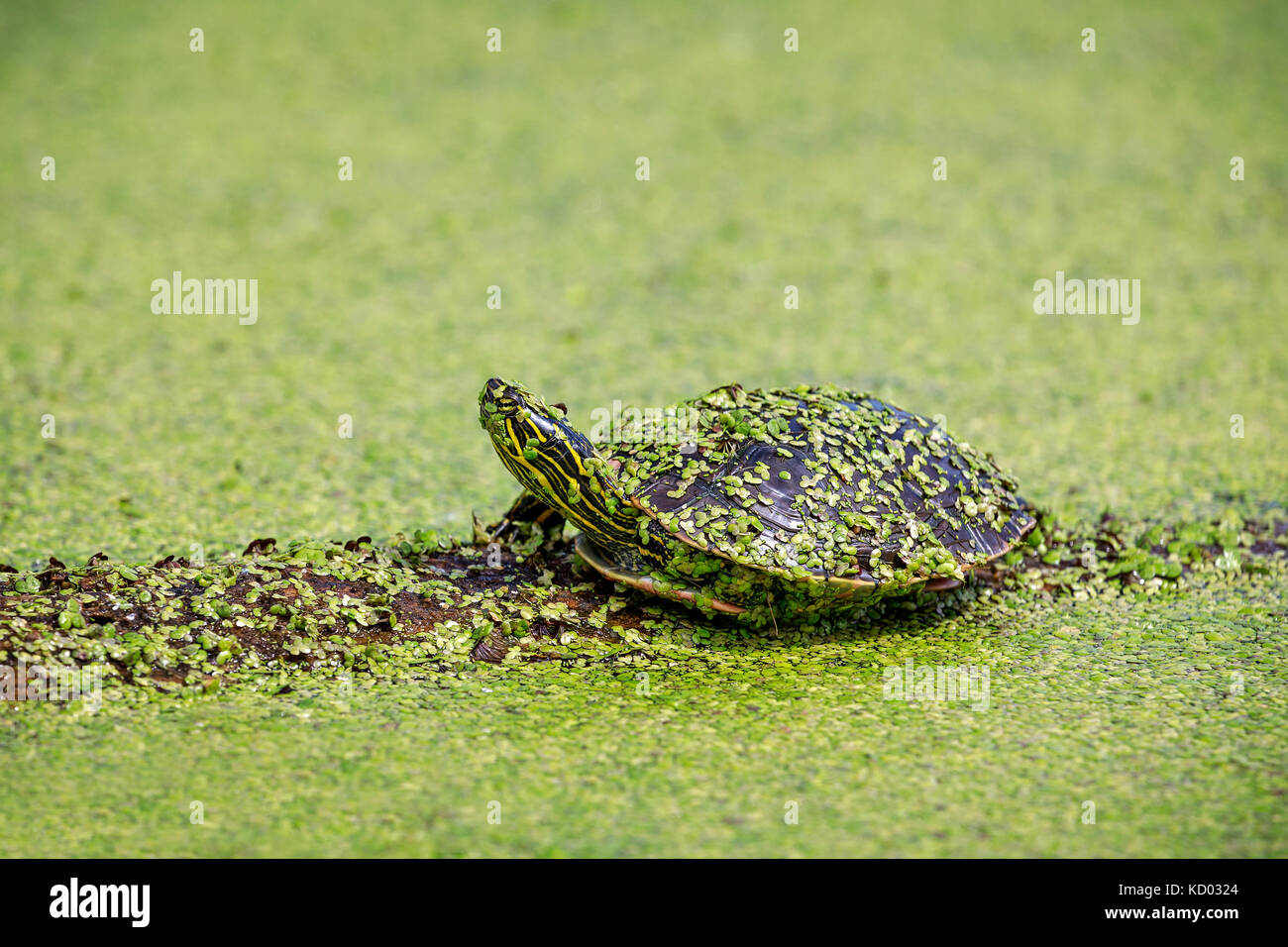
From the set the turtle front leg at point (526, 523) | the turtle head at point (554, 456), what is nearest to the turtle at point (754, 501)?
the turtle head at point (554, 456)

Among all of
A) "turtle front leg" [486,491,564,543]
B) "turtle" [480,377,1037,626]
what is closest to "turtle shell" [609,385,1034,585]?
"turtle" [480,377,1037,626]

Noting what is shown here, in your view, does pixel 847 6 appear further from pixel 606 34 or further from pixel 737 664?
pixel 737 664

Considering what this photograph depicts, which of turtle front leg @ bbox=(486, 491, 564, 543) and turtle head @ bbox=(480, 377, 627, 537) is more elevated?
turtle head @ bbox=(480, 377, 627, 537)

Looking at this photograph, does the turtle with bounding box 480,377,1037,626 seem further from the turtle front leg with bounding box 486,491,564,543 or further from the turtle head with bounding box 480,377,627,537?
the turtle front leg with bounding box 486,491,564,543

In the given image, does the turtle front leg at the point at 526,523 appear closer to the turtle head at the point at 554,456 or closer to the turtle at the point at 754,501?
the turtle at the point at 754,501

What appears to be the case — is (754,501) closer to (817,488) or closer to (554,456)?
(817,488)
